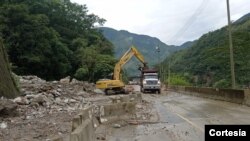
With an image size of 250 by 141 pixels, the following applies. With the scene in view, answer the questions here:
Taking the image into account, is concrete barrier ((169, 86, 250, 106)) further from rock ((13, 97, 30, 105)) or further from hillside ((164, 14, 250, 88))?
Answer: hillside ((164, 14, 250, 88))

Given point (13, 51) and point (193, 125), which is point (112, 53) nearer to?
point (13, 51)

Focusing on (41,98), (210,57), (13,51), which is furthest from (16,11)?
(41,98)

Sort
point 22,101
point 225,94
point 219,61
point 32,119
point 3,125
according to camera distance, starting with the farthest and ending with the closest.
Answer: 1. point 219,61
2. point 225,94
3. point 22,101
4. point 32,119
5. point 3,125

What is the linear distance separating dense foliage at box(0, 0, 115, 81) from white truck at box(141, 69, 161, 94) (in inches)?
812

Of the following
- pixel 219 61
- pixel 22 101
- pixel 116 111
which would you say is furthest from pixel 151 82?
pixel 116 111

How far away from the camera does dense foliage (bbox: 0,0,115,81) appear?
3081 inches

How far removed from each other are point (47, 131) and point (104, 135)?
2.94 m

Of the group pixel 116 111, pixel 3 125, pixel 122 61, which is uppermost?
pixel 122 61

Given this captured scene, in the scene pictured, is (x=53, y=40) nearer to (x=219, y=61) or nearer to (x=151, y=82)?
(x=151, y=82)

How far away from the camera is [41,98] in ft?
99.6

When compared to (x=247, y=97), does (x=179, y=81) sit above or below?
above

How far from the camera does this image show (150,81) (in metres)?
62.1

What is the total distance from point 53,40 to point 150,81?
98.4 ft

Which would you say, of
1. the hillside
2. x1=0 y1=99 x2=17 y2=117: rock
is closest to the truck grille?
the hillside
